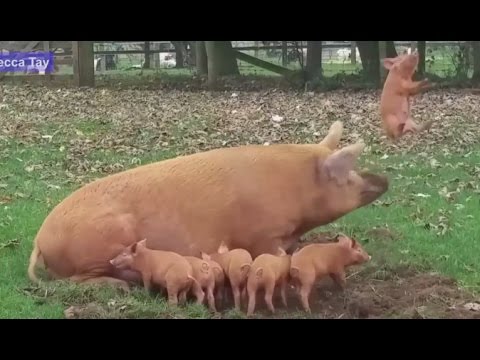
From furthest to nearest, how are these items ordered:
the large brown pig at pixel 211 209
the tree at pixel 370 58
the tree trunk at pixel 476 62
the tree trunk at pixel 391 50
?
the tree at pixel 370 58
the tree trunk at pixel 476 62
the tree trunk at pixel 391 50
the large brown pig at pixel 211 209

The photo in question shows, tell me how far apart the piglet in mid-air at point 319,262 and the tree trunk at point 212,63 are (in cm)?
1247

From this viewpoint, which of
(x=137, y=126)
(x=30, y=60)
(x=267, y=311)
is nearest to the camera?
(x=267, y=311)

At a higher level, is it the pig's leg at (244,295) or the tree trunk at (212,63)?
the tree trunk at (212,63)

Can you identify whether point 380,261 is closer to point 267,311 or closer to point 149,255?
point 267,311

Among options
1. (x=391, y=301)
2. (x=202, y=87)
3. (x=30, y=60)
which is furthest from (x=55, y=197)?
(x=30, y=60)

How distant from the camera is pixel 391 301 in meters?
5.15

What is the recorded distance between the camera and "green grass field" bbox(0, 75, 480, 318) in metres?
5.81

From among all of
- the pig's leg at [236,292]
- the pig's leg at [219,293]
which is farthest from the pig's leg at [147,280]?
the pig's leg at [236,292]

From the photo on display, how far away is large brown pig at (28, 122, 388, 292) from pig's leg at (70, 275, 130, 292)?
0.04 ft

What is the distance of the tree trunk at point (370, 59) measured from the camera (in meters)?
17.3

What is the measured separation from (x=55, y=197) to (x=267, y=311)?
3.77 meters

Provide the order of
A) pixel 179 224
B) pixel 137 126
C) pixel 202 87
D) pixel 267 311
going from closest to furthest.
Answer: pixel 267 311 → pixel 179 224 → pixel 137 126 → pixel 202 87

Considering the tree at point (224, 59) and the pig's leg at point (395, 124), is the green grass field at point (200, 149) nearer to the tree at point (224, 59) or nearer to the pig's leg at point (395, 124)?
the pig's leg at point (395, 124)
